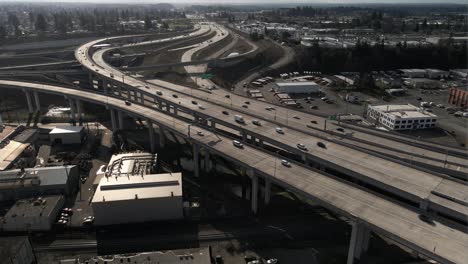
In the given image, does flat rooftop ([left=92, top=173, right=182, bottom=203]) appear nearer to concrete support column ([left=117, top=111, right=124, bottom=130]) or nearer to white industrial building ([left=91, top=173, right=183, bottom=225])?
white industrial building ([left=91, top=173, right=183, bottom=225])

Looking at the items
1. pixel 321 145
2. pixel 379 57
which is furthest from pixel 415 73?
pixel 321 145

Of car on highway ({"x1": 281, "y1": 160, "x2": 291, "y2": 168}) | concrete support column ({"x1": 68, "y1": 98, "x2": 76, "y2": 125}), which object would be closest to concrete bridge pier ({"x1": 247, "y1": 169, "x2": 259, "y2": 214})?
car on highway ({"x1": 281, "y1": 160, "x2": 291, "y2": 168})

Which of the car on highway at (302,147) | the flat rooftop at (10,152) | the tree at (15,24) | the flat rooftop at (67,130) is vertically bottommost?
the flat rooftop at (10,152)

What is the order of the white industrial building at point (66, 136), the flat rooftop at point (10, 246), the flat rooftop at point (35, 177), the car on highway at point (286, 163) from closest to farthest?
the flat rooftop at point (10, 246) → the car on highway at point (286, 163) → the flat rooftop at point (35, 177) → the white industrial building at point (66, 136)

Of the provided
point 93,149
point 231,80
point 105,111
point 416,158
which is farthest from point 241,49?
point 416,158

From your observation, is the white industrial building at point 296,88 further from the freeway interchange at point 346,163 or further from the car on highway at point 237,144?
the car on highway at point 237,144

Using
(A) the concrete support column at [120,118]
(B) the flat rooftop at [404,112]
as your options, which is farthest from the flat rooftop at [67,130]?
(B) the flat rooftop at [404,112]

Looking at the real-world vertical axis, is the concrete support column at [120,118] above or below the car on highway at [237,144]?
below
